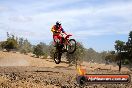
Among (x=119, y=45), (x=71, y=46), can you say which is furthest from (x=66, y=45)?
(x=119, y=45)

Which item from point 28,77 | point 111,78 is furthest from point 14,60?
point 111,78

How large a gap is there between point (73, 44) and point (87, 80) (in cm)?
560

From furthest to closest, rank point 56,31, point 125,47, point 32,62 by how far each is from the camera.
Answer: point 32,62 < point 125,47 < point 56,31

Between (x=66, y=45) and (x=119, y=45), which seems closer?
(x=66, y=45)

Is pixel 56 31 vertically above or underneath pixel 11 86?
above

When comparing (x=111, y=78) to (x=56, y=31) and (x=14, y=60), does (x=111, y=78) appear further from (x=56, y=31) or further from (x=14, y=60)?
(x=14, y=60)

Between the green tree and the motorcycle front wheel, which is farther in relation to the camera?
the green tree

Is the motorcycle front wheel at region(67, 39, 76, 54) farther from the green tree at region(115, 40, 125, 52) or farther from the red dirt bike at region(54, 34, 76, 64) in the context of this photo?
the green tree at region(115, 40, 125, 52)

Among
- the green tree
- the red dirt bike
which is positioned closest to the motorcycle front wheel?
the red dirt bike

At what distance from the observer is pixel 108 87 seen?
5619 cm

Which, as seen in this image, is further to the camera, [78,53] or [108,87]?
[78,53]

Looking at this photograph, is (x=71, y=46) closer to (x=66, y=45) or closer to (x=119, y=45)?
(x=66, y=45)

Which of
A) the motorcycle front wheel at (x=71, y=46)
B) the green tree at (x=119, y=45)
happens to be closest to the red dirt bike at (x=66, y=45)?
the motorcycle front wheel at (x=71, y=46)

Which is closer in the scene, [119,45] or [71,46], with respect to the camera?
[71,46]
